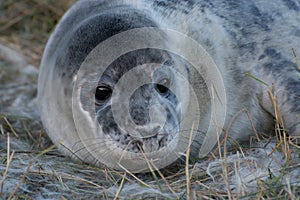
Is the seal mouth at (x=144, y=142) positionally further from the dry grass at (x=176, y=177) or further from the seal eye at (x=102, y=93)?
the seal eye at (x=102, y=93)

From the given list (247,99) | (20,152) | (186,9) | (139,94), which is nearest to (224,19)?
(186,9)

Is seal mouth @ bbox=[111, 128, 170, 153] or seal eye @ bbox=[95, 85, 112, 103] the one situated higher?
seal eye @ bbox=[95, 85, 112, 103]

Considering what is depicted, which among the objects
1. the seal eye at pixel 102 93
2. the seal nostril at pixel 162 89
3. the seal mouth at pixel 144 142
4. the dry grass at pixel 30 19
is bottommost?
the dry grass at pixel 30 19

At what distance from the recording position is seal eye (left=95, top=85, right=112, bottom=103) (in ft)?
9.70

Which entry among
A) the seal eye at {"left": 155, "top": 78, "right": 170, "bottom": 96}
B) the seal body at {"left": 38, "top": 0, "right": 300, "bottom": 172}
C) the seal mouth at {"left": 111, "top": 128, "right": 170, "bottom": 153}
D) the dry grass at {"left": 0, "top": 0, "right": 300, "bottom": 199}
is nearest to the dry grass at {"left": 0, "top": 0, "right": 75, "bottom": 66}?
the seal body at {"left": 38, "top": 0, "right": 300, "bottom": 172}

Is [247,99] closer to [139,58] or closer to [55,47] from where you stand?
[139,58]

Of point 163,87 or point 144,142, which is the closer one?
point 144,142

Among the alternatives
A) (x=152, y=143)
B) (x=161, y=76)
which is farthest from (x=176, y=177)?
(x=161, y=76)

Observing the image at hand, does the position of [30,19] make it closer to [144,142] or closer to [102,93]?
[102,93]

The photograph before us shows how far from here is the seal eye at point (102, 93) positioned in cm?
296

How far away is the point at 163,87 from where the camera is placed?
2.96m

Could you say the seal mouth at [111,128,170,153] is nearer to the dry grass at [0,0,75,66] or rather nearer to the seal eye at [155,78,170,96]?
the seal eye at [155,78,170,96]

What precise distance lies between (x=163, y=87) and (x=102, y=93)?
29cm

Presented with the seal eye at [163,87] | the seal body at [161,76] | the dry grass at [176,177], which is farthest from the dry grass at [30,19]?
the seal eye at [163,87]
